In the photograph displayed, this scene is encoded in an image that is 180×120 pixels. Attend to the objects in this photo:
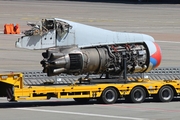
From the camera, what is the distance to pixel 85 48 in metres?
25.7

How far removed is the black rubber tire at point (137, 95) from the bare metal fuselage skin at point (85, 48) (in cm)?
115

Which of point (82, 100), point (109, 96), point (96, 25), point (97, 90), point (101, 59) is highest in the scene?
point (96, 25)

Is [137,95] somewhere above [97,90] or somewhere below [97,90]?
below

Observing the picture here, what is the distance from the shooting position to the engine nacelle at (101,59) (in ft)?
80.8

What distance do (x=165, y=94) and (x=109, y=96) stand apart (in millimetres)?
2478

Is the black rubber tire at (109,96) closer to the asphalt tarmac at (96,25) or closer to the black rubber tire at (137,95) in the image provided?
the asphalt tarmac at (96,25)

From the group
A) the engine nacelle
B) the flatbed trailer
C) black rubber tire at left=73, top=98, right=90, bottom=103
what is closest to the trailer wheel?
the flatbed trailer

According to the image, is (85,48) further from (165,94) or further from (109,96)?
(165,94)

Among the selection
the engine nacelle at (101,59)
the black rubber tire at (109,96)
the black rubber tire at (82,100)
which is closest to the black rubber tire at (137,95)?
the black rubber tire at (109,96)

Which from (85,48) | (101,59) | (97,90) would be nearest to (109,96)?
(97,90)

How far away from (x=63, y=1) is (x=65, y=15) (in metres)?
27.1

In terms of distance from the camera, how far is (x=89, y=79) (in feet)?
84.8

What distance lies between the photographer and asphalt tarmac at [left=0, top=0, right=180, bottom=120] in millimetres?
22250

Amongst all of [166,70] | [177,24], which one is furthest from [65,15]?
[166,70]
